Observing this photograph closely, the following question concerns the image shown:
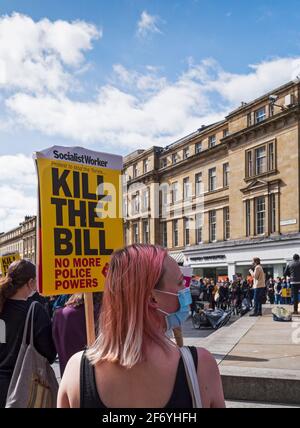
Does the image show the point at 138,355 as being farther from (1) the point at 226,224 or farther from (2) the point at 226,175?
(2) the point at 226,175

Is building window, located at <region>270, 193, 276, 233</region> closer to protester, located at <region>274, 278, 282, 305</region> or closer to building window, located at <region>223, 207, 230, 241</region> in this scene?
building window, located at <region>223, 207, 230, 241</region>

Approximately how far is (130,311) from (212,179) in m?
40.5

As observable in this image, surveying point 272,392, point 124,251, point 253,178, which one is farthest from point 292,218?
point 124,251

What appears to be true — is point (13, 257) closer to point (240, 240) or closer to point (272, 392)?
point (272, 392)

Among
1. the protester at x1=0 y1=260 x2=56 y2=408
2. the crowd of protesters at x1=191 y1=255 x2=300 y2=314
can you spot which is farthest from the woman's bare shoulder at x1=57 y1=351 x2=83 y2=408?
the crowd of protesters at x1=191 y1=255 x2=300 y2=314

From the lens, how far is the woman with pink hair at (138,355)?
164cm

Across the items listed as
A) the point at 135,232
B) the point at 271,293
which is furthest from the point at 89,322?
the point at 135,232

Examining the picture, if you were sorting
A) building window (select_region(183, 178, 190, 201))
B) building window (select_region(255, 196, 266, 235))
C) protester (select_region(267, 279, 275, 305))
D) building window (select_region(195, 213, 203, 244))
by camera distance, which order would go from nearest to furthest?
protester (select_region(267, 279, 275, 305)) → building window (select_region(255, 196, 266, 235)) → building window (select_region(195, 213, 203, 244)) → building window (select_region(183, 178, 190, 201))

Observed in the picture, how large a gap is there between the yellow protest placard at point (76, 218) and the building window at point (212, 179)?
37.4m

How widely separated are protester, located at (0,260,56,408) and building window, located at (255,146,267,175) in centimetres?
3290

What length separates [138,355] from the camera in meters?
1.67

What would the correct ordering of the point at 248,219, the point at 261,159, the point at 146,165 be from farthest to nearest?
1. the point at 146,165
2. the point at 248,219
3. the point at 261,159

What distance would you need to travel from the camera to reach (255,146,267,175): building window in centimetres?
3497
